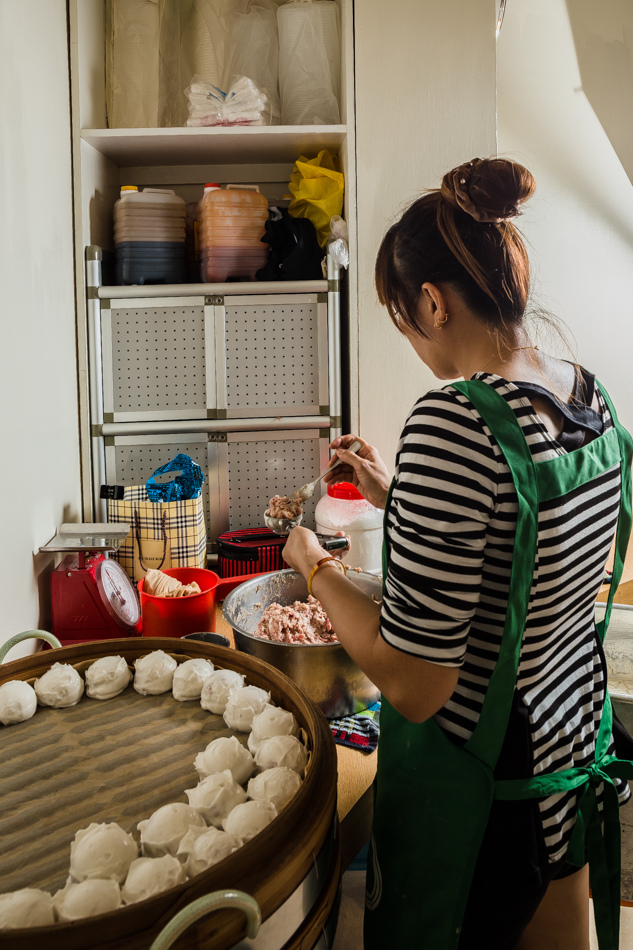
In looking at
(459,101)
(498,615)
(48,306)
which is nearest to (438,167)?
(459,101)

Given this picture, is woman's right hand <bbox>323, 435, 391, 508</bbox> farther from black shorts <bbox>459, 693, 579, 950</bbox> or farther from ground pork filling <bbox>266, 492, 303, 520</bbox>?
black shorts <bbox>459, 693, 579, 950</bbox>

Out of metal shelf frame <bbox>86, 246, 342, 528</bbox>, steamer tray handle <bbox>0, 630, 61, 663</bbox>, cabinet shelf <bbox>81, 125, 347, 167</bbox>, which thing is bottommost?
steamer tray handle <bbox>0, 630, 61, 663</bbox>

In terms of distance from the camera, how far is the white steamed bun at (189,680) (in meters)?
0.94

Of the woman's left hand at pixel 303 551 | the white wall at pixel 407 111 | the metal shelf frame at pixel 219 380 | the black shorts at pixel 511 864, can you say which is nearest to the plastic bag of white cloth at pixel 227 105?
the white wall at pixel 407 111

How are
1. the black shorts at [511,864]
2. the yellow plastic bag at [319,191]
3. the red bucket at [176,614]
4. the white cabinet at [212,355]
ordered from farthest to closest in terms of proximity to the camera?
the yellow plastic bag at [319,191] < the white cabinet at [212,355] < the red bucket at [176,614] < the black shorts at [511,864]

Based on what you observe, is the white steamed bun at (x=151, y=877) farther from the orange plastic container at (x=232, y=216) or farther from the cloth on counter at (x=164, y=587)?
the orange plastic container at (x=232, y=216)

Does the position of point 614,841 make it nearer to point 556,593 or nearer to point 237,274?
point 556,593

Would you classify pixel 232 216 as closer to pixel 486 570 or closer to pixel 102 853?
pixel 486 570

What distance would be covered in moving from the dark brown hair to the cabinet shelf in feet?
4.08

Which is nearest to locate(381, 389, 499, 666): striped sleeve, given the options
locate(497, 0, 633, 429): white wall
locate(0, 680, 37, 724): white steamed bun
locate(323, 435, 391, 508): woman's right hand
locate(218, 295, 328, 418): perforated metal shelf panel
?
locate(0, 680, 37, 724): white steamed bun

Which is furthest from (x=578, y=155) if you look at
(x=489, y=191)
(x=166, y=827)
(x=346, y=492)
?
(x=166, y=827)

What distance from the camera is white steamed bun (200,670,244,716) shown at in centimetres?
92

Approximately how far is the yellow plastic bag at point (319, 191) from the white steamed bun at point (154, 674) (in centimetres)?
153

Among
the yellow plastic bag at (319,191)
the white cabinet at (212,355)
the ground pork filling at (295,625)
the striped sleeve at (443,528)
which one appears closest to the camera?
the striped sleeve at (443,528)
